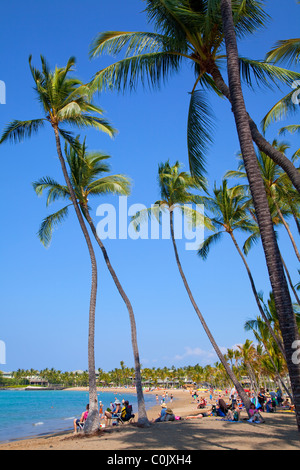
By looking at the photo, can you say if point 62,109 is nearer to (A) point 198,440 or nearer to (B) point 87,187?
(B) point 87,187

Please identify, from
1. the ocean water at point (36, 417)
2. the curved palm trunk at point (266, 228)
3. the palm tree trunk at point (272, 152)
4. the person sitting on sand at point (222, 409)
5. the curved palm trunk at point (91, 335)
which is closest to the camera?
the curved palm trunk at point (266, 228)

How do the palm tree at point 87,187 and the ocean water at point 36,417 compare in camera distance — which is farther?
the ocean water at point 36,417

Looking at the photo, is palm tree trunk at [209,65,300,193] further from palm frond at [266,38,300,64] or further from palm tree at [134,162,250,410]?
palm tree at [134,162,250,410]

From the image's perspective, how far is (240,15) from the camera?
31.5 ft

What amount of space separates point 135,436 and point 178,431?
1.77 m

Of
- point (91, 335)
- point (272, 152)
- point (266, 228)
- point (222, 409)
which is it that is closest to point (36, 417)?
point (222, 409)

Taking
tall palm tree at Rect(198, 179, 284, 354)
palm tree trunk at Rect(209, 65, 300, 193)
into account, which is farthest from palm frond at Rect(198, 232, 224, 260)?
palm tree trunk at Rect(209, 65, 300, 193)

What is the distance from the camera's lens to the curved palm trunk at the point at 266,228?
477 centimetres

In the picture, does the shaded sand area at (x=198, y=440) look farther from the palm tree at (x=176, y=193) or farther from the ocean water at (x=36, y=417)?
the ocean water at (x=36, y=417)

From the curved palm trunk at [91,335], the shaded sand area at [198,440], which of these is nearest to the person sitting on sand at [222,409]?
the shaded sand area at [198,440]

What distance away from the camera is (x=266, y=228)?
539 centimetres

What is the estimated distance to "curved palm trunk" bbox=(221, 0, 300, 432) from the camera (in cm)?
477

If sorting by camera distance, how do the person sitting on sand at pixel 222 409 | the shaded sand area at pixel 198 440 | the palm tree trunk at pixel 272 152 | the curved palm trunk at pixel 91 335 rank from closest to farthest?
the palm tree trunk at pixel 272 152
the shaded sand area at pixel 198 440
the curved palm trunk at pixel 91 335
the person sitting on sand at pixel 222 409
